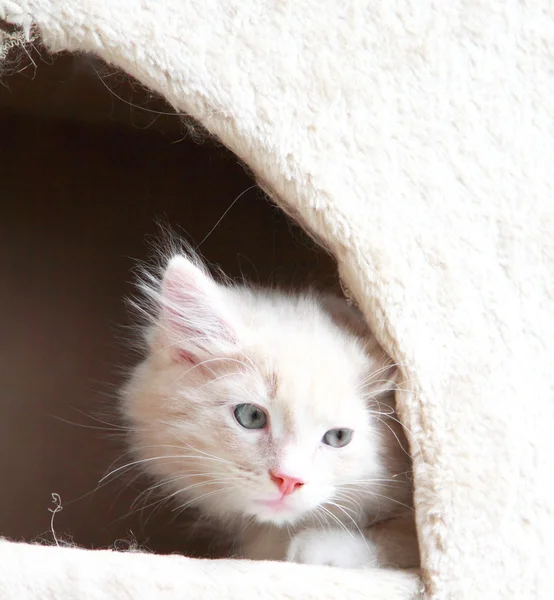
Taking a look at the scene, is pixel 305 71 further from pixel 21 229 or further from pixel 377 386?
pixel 21 229

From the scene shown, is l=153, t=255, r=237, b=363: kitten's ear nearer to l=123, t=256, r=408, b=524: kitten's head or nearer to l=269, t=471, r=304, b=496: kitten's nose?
→ l=123, t=256, r=408, b=524: kitten's head

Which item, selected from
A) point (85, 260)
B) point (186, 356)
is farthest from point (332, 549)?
point (85, 260)

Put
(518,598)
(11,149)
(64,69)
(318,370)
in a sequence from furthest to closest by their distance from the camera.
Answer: (11,149) < (64,69) < (318,370) < (518,598)

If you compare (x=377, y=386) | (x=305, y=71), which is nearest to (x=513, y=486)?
(x=377, y=386)

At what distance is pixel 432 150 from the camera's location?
3.33 ft

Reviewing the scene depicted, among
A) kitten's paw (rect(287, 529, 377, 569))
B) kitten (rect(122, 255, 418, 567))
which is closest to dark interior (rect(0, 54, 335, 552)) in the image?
kitten (rect(122, 255, 418, 567))

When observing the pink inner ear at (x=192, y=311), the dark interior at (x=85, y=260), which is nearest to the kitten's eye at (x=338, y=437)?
the pink inner ear at (x=192, y=311)

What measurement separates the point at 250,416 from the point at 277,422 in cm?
5

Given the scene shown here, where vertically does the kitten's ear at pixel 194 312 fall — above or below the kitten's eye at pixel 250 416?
above

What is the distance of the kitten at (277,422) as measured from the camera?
1.05 metres

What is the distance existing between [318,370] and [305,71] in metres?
0.44

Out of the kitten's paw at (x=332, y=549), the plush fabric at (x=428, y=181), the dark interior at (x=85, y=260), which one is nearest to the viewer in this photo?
the plush fabric at (x=428, y=181)

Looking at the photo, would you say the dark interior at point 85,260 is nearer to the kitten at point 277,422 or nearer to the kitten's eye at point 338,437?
the kitten at point 277,422

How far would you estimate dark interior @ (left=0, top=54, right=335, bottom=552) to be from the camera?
1.62m
